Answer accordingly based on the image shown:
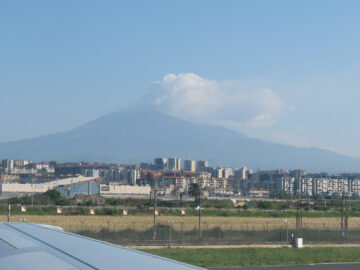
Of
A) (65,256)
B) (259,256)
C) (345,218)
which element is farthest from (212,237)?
(65,256)

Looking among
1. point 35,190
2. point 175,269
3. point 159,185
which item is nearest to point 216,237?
point 175,269

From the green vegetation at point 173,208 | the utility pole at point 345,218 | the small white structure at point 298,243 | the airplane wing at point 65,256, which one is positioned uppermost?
the airplane wing at point 65,256

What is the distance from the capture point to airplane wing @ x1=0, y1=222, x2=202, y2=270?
380 centimetres

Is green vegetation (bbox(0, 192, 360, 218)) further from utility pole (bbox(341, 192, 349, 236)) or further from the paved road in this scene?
the paved road

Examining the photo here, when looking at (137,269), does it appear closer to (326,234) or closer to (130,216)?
(326,234)

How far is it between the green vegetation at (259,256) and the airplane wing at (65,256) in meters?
18.2

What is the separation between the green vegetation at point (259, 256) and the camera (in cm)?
2455

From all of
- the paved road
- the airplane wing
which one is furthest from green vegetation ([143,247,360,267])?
→ the airplane wing

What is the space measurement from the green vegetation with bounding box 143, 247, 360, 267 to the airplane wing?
18194mm

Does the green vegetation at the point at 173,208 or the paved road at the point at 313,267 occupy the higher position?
the paved road at the point at 313,267

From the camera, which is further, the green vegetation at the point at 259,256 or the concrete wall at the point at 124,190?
the concrete wall at the point at 124,190

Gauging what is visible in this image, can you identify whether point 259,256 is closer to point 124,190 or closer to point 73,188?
point 73,188

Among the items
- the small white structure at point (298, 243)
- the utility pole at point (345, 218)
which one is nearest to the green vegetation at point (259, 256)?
the small white structure at point (298, 243)

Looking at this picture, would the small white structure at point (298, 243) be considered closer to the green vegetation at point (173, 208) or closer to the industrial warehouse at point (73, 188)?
the green vegetation at point (173, 208)
